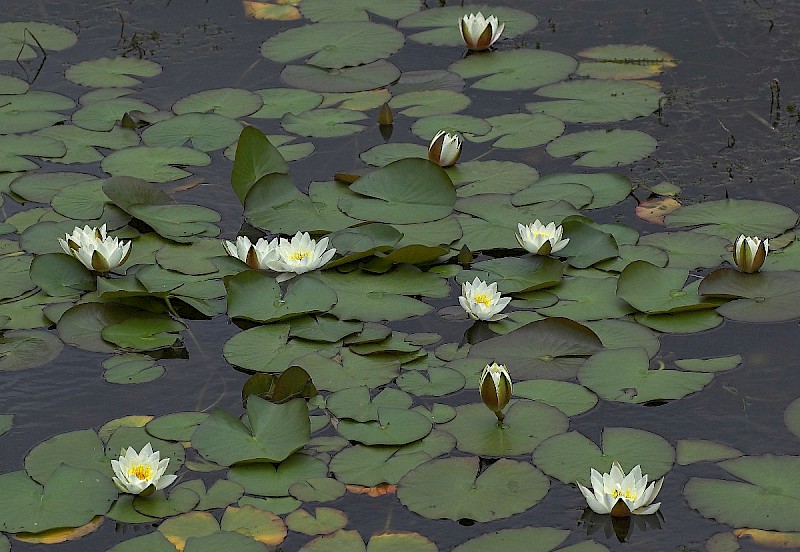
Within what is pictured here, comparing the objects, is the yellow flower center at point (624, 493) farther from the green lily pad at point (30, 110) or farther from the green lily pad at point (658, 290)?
the green lily pad at point (30, 110)

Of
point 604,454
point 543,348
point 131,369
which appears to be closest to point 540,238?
point 543,348

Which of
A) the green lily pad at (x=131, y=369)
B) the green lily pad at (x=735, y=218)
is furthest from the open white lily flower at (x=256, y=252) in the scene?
the green lily pad at (x=735, y=218)

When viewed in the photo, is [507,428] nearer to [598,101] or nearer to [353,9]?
[598,101]

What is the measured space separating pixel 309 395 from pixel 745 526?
1.25 meters

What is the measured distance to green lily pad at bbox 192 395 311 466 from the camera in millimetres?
3164

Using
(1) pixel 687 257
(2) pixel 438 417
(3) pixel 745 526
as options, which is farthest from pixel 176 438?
(1) pixel 687 257

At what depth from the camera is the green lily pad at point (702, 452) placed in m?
3.14

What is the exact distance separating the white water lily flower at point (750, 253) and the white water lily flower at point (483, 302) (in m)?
0.78

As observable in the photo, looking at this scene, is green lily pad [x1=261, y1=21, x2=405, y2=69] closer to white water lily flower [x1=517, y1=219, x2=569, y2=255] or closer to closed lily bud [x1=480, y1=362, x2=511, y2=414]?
white water lily flower [x1=517, y1=219, x2=569, y2=255]

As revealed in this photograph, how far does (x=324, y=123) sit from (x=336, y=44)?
754 mm

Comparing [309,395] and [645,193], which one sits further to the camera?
[645,193]

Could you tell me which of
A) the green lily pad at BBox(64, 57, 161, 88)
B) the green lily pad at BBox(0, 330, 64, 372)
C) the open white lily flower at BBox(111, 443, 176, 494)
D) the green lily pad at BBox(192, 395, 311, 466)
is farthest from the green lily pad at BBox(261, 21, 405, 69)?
the open white lily flower at BBox(111, 443, 176, 494)

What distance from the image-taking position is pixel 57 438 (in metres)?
3.28

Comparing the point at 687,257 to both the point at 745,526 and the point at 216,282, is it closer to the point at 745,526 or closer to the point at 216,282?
the point at 745,526
